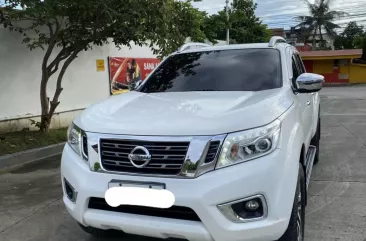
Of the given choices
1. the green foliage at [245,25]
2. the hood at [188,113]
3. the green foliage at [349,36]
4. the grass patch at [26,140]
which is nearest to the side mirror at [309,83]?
the hood at [188,113]

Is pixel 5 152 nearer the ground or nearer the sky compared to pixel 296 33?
nearer the ground

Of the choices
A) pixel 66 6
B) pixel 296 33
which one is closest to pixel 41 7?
pixel 66 6

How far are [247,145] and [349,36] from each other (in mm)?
64246

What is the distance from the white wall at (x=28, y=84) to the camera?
914cm

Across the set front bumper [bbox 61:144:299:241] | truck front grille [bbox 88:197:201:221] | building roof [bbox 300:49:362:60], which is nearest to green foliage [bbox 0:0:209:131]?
truck front grille [bbox 88:197:201:221]

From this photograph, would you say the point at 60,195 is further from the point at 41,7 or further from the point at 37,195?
the point at 41,7

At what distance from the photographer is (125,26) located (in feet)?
25.0

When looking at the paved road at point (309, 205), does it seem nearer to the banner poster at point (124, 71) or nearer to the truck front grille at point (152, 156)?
the truck front grille at point (152, 156)

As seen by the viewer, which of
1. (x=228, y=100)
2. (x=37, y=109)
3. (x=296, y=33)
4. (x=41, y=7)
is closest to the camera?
(x=228, y=100)

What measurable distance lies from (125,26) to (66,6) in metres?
1.11

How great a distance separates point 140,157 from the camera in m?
2.78

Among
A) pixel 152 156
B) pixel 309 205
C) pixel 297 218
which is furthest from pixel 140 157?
pixel 309 205

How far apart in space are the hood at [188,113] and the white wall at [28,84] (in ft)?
21.0

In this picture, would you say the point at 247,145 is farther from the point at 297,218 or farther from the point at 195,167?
the point at 297,218
